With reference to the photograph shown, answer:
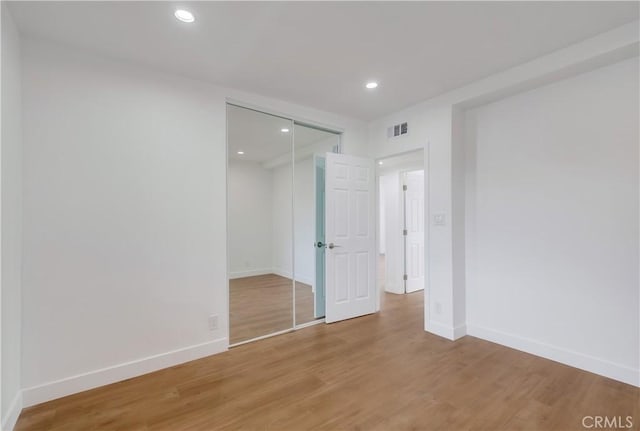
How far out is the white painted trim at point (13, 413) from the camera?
5.78 ft

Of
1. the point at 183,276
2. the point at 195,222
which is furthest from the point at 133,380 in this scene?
the point at 195,222

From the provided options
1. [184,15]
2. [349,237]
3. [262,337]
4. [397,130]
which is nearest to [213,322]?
[262,337]

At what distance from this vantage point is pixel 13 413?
186 cm

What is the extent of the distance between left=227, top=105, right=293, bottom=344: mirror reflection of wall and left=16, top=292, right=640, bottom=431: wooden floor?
79cm

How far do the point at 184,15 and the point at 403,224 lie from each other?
4267 mm

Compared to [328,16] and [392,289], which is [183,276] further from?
[392,289]

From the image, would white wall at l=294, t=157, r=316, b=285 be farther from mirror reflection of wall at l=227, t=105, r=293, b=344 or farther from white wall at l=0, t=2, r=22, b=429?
white wall at l=0, t=2, r=22, b=429

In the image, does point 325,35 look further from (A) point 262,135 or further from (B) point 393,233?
(B) point 393,233

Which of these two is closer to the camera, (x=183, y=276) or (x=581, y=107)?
(x=581, y=107)

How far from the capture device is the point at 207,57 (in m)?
2.43

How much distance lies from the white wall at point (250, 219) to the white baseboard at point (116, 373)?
95cm

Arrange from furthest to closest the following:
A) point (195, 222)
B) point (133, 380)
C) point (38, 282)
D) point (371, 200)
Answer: point (371, 200) → point (195, 222) → point (133, 380) → point (38, 282)

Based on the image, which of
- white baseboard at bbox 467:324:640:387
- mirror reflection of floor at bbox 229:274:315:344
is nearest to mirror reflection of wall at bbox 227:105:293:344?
mirror reflection of floor at bbox 229:274:315:344

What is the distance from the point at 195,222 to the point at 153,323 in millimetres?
974
